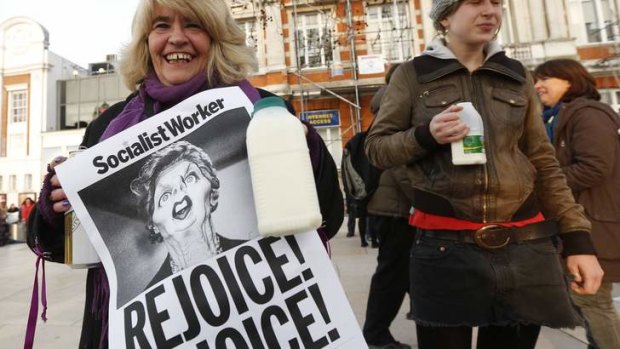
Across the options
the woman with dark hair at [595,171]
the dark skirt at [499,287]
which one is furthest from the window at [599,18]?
the dark skirt at [499,287]

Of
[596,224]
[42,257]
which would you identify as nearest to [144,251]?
[42,257]

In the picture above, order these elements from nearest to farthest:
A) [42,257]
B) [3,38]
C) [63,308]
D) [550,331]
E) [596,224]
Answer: [42,257] < [596,224] < [550,331] < [63,308] < [3,38]

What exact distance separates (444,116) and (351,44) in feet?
42.8

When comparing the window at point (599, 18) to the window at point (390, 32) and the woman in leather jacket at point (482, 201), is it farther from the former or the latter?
the woman in leather jacket at point (482, 201)

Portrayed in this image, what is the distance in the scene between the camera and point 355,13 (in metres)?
14.0

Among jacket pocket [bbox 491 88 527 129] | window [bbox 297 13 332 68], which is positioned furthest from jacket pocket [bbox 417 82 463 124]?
window [bbox 297 13 332 68]

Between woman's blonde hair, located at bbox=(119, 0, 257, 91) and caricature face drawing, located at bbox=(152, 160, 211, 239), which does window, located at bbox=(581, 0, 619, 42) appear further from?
caricature face drawing, located at bbox=(152, 160, 211, 239)

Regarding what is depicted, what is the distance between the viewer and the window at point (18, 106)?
65.7 feet

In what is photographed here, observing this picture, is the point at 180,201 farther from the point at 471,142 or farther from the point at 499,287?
the point at 499,287

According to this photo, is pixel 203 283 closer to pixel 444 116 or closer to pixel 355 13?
pixel 444 116

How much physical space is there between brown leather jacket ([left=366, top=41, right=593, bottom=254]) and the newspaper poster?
0.54 meters

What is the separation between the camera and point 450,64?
49.9 inches

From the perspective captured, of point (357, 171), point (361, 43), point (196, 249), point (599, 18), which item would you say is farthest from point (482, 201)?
point (599, 18)

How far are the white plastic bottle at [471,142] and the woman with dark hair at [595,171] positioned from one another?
3.28 feet
